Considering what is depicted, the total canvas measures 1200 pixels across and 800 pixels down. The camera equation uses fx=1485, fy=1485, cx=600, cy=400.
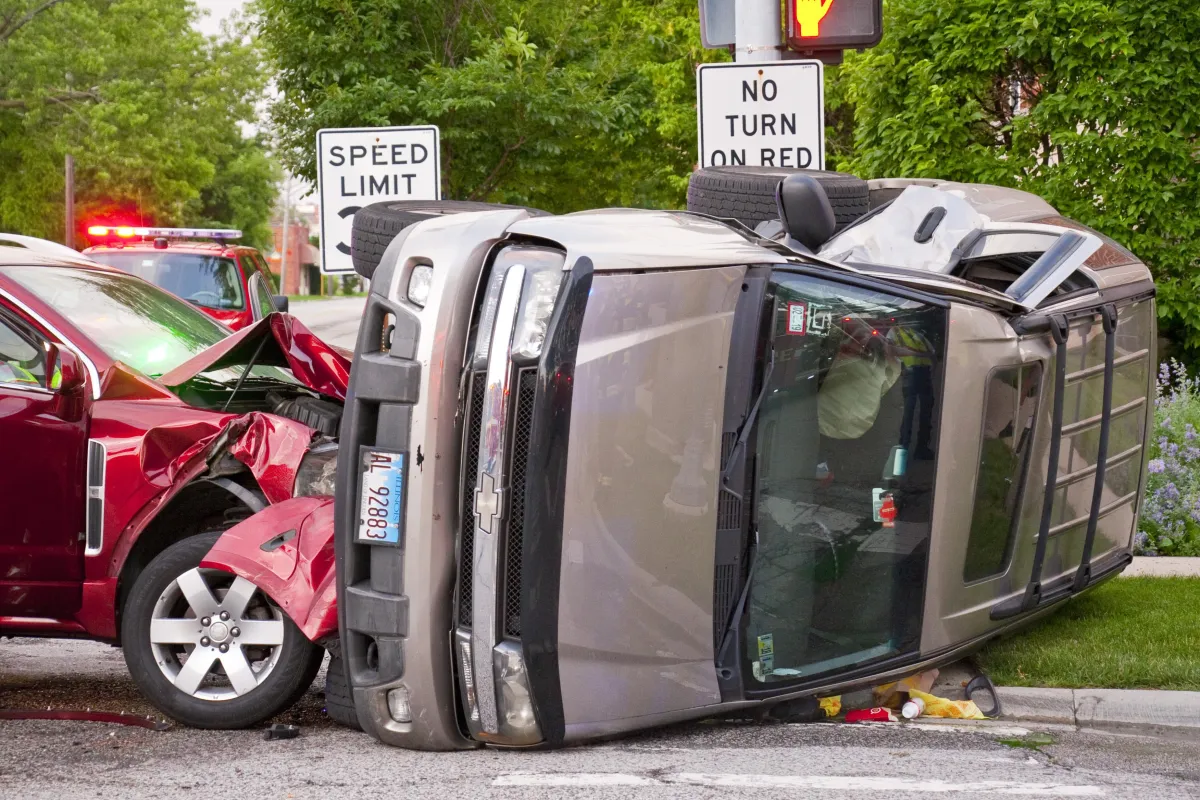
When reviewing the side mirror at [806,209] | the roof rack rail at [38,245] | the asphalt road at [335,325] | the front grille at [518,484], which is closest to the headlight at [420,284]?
the front grille at [518,484]

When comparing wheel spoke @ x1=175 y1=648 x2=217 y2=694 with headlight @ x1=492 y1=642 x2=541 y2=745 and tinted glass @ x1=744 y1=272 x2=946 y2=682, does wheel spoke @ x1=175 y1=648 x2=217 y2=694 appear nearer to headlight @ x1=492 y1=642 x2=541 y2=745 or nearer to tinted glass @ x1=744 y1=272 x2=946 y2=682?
headlight @ x1=492 y1=642 x2=541 y2=745

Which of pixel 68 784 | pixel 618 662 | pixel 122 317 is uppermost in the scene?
Result: pixel 122 317

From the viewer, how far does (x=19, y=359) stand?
18.8ft

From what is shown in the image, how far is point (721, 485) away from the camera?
4887 mm

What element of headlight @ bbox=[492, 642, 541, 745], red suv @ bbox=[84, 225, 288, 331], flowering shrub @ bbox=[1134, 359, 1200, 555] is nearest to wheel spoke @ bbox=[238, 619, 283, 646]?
→ headlight @ bbox=[492, 642, 541, 745]

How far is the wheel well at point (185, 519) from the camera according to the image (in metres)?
5.66

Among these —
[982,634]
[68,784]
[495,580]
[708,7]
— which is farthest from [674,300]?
[708,7]

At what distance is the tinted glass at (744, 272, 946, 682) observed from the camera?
4.98m

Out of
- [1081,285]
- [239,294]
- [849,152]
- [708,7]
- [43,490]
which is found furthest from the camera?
[849,152]

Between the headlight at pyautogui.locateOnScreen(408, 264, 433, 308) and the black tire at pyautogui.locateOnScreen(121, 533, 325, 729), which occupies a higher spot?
the headlight at pyautogui.locateOnScreen(408, 264, 433, 308)

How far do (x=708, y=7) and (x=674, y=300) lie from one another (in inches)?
163

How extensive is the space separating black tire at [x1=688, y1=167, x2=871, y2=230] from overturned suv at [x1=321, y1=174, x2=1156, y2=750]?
1291 mm

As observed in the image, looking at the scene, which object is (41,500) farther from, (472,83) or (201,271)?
(201,271)

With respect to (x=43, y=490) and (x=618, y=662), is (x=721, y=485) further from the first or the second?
(x=43, y=490)
